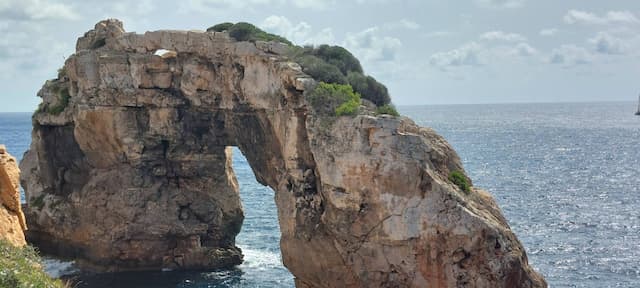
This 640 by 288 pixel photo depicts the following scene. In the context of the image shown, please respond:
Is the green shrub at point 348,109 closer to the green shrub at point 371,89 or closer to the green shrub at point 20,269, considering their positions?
the green shrub at point 371,89

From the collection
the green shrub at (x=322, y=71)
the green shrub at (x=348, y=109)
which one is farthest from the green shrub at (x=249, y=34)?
the green shrub at (x=348, y=109)

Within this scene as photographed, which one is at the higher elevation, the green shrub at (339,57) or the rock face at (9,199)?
the green shrub at (339,57)

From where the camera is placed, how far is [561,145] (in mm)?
131375

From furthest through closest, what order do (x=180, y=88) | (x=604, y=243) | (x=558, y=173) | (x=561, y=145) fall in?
1. (x=561, y=145)
2. (x=558, y=173)
3. (x=604, y=243)
4. (x=180, y=88)

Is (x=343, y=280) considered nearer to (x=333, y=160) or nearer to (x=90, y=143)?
(x=333, y=160)

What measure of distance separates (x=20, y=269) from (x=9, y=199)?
4032mm

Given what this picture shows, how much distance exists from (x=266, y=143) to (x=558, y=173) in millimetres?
53904

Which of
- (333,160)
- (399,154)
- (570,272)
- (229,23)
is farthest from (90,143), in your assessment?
(570,272)

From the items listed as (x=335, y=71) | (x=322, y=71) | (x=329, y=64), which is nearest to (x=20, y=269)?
(x=322, y=71)

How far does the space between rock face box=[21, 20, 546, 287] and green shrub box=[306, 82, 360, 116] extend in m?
0.57

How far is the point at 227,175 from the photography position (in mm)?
Answer: 54375

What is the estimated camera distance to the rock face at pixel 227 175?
34.8 meters

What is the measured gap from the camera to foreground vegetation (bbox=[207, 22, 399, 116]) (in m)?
38.4

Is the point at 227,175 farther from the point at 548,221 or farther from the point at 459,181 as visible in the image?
the point at 548,221
